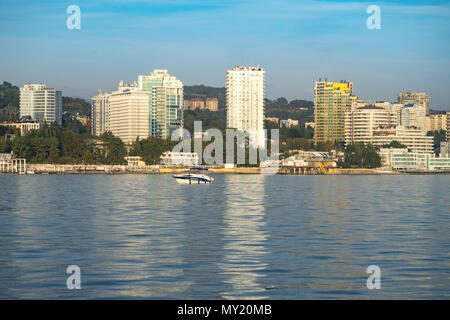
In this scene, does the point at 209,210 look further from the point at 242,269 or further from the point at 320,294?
the point at 320,294

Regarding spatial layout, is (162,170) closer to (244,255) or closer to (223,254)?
(223,254)

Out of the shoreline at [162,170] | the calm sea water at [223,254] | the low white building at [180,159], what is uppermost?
the low white building at [180,159]

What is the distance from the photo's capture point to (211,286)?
1738cm

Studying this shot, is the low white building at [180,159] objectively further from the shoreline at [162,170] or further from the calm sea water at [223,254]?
the calm sea water at [223,254]

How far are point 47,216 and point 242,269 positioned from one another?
19.4 metres

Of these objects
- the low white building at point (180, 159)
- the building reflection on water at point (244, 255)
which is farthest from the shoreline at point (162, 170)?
the building reflection on water at point (244, 255)

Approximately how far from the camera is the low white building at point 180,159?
19038cm

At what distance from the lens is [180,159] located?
638ft

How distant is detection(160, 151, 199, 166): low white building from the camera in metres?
190

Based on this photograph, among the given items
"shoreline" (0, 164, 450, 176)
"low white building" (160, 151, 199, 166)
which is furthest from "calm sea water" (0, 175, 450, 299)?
"low white building" (160, 151, 199, 166)

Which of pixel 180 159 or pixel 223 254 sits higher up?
pixel 180 159

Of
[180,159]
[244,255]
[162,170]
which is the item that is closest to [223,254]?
[244,255]

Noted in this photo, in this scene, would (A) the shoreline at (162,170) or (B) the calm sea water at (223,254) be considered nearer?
(B) the calm sea water at (223,254)

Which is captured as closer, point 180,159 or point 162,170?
point 162,170
